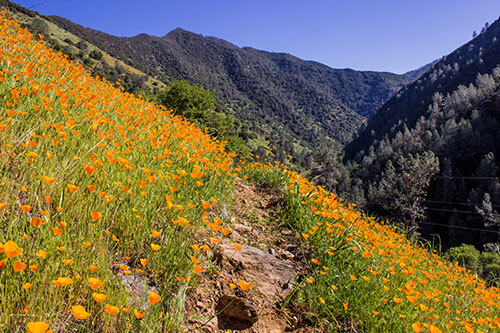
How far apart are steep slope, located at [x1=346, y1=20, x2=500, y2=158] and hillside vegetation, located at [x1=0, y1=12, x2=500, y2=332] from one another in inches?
4284

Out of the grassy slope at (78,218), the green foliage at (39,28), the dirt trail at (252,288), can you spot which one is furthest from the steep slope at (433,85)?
the grassy slope at (78,218)

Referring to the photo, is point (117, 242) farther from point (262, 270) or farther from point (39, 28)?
point (39, 28)

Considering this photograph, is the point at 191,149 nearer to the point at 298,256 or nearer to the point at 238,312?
the point at 298,256

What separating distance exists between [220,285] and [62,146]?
1.79m

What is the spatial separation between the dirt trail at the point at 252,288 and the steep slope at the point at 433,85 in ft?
356

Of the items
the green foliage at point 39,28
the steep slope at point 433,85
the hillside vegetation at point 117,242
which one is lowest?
the hillside vegetation at point 117,242

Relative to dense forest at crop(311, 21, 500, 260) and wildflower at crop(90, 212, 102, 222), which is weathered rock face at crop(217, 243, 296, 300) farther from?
dense forest at crop(311, 21, 500, 260)

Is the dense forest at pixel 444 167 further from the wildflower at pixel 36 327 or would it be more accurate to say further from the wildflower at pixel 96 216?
the wildflower at pixel 36 327

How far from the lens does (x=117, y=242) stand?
1.86 meters

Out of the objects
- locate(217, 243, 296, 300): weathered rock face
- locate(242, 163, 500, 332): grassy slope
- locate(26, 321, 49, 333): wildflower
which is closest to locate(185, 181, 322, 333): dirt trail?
locate(217, 243, 296, 300): weathered rock face

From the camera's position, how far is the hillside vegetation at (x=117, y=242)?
1312 mm

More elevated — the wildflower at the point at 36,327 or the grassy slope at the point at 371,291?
the wildflower at the point at 36,327

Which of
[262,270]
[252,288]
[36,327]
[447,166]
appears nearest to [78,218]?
[36,327]

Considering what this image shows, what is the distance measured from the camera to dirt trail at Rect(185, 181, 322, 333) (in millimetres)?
1886
